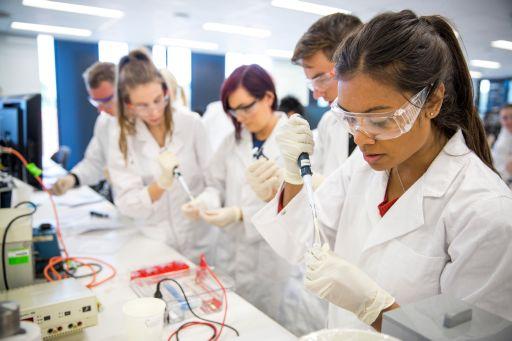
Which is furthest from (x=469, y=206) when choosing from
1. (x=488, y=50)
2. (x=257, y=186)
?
(x=488, y=50)

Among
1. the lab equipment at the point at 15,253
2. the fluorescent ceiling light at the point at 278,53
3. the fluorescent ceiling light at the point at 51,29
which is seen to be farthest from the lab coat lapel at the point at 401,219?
the fluorescent ceiling light at the point at 278,53

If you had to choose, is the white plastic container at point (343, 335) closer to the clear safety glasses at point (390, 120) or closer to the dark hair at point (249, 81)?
the clear safety glasses at point (390, 120)

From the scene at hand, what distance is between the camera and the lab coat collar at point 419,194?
38.7 inches

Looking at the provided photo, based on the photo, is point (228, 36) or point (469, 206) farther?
point (228, 36)

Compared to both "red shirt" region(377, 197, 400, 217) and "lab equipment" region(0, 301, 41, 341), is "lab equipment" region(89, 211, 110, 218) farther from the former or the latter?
"red shirt" region(377, 197, 400, 217)

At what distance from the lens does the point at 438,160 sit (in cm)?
102

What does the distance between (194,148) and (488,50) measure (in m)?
7.51

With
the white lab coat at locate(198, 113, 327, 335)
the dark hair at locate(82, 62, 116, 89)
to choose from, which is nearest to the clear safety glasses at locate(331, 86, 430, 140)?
the white lab coat at locate(198, 113, 327, 335)

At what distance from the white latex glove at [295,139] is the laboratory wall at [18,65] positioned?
310 inches

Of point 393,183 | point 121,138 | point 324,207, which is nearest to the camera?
point 393,183

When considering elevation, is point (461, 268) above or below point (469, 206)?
below

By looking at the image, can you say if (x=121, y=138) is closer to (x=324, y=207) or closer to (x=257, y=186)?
(x=257, y=186)

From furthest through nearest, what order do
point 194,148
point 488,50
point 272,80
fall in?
point 488,50, point 194,148, point 272,80

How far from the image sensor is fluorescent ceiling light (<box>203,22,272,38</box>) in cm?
672
